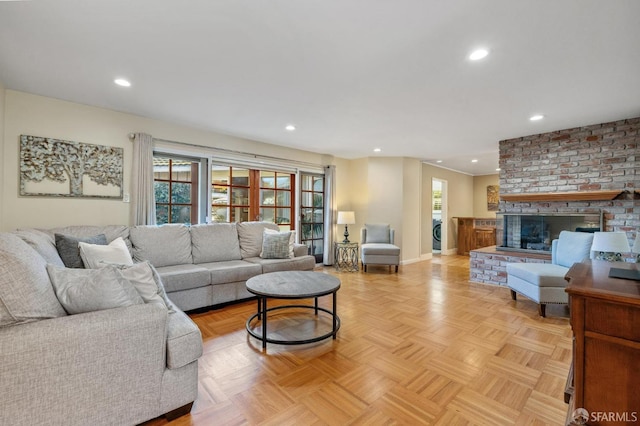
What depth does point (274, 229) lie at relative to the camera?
14.1ft

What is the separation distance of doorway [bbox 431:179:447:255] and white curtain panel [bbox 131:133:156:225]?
5.89 m

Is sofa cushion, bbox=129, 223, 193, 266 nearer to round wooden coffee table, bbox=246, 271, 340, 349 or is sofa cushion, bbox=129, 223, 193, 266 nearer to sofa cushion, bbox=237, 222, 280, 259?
sofa cushion, bbox=237, 222, 280, 259

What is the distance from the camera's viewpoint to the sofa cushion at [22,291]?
45.4 inches

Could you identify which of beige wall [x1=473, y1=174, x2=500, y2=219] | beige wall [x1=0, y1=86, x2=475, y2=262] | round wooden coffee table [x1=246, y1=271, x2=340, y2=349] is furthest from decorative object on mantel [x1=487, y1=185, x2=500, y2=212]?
round wooden coffee table [x1=246, y1=271, x2=340, y2=349]

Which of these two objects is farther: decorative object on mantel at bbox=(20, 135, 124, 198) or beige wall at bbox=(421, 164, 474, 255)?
beige wall at bbox=(421, 164, 474, 255)

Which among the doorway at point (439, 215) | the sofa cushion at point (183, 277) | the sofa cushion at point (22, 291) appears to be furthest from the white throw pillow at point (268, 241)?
the doorway at point (439, 215)

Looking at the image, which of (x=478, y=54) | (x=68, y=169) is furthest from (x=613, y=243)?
(x=68, y=169)

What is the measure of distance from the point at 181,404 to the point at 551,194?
472 centimetres

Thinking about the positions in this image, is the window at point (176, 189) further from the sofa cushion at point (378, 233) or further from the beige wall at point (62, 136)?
the sofa cushion at point (378, 233)

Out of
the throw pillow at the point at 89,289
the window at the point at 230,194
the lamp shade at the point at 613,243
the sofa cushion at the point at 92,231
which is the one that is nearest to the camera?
the throw pillow at the point at 89,289

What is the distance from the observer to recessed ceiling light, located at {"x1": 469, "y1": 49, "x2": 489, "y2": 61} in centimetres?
197

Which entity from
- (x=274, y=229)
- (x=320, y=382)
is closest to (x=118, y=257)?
(x=320, y=382)

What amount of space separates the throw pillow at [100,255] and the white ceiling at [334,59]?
1.46 metres

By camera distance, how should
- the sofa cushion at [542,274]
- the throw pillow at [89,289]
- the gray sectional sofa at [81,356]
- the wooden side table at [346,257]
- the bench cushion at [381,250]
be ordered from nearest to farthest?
the gray sectional sofa at [81,356] < the throw pillow at [89,289] < the sofa cushion at [542,274] < the bench cushion at [381,250] < the wooden side table at [346,257]
